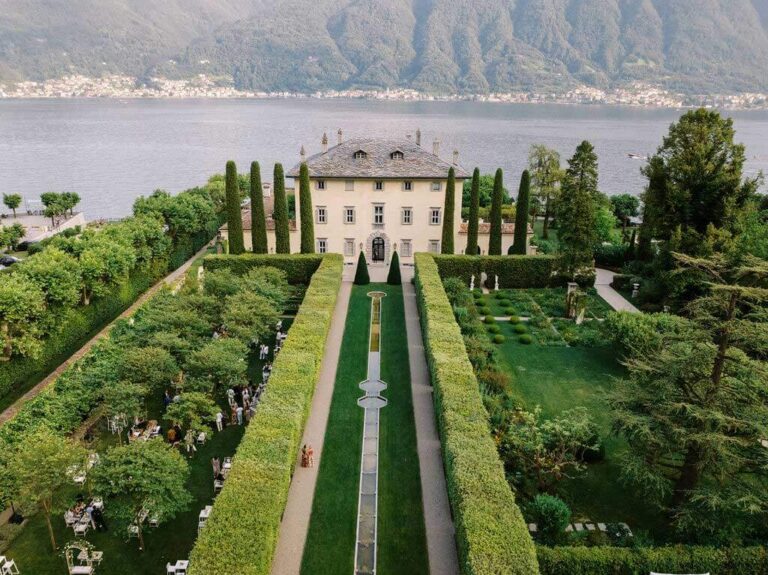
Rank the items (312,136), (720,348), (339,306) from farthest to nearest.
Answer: (312,136), (339,306), (720,348)

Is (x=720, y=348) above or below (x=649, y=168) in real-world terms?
below

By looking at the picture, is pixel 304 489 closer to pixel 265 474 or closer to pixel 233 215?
pixel 265 474

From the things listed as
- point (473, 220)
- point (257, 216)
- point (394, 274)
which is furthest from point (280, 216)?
point (473, 220)

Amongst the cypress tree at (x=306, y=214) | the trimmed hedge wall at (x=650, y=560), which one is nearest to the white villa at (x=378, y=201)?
the cypress tree at (x=306, y=214)

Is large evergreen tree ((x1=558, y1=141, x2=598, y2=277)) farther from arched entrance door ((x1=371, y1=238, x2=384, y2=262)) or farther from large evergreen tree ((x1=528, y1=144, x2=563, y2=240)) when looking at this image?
large evergreen tree ((x1=528, y1=144, x2=563, y2=240))

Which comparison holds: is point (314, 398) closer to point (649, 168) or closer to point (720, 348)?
point (720, 348)

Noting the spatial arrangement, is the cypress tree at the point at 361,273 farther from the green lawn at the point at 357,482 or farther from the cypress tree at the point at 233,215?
the green lawn at the point at 357,482

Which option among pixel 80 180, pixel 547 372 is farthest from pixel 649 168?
pixel 80 180
